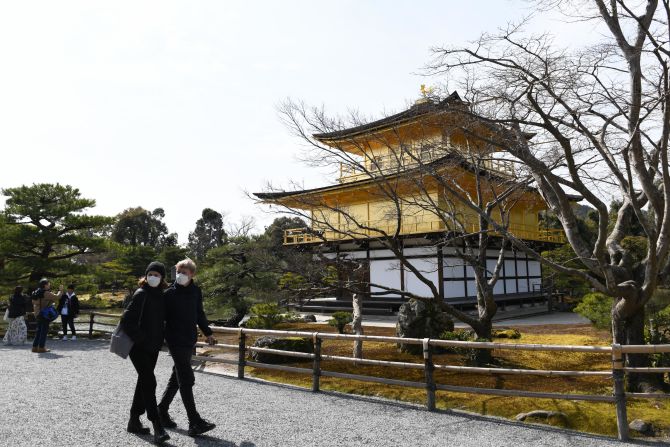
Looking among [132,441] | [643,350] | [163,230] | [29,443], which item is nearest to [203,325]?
[132,441]

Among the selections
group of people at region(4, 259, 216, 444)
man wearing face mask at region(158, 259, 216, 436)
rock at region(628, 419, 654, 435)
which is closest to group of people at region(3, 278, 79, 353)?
group of people at region(4, 259, 216, 444)

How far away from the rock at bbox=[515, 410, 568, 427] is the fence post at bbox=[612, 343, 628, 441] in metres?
0.58

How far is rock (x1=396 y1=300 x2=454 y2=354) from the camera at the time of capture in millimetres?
10188

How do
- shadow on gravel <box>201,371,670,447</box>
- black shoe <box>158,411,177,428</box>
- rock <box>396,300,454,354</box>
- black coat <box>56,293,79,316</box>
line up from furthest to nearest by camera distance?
black coat <box>56,293,79,316</box>
rock <box>396,300,454,354</box>
black shoe <box>158,411,177,428</box>
shadow on gravel <box>201,371,670,447</box>

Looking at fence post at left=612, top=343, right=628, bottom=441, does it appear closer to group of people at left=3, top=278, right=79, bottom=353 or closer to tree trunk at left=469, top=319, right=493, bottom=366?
tree trunk at left=469, top=319, right=493, bottom=366

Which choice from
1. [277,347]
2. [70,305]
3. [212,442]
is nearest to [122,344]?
[212,442]

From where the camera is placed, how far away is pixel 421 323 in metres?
10.3

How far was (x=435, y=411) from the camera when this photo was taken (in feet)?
17.9

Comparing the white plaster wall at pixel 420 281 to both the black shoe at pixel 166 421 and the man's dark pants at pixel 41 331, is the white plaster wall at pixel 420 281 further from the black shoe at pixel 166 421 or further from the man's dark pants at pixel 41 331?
the black shoe at pixel 166 421

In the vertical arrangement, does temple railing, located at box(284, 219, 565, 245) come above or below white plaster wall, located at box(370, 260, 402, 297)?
above

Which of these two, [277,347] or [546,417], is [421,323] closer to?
[277,347]

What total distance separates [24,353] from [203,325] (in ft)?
25.2

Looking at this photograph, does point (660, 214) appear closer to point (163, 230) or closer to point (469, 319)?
point (469, 319)

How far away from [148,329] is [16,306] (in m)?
9.28
